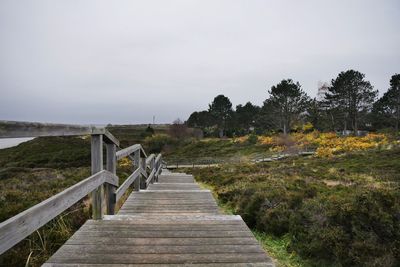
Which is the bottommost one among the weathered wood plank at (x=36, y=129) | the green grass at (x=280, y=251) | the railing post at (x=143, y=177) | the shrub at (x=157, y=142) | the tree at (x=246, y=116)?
the shrub at (x=157, y=142)

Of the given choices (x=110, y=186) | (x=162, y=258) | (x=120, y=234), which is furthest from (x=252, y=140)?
(x=162, y=258)

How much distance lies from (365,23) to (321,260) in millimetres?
45003

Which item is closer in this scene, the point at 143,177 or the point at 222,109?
the point at 143,177

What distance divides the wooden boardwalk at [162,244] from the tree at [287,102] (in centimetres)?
4711

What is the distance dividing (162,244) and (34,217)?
130 cm

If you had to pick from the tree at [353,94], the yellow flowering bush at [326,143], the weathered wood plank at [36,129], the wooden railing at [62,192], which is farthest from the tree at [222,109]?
the weathered wood plank at [36,129]

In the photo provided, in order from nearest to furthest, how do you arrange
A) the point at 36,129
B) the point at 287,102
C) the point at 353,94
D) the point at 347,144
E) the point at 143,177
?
the point at 36,129 → the point at 143,177 → the point at 347,144 → the point at 353,94 → the point at 287,102

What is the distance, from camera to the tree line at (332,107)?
138 feet

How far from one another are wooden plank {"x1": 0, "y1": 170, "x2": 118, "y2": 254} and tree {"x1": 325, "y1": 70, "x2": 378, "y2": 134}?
4514 centimetres

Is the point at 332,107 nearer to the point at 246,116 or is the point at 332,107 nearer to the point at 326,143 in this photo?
the point at 326,143

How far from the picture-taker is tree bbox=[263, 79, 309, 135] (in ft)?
162

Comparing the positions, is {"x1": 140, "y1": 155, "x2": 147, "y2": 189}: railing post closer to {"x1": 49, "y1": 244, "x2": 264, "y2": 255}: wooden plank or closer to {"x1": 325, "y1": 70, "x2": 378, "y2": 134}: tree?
{"x1": 49, "y1": 244, "x2": 264, "y2": 255}: wooden plank

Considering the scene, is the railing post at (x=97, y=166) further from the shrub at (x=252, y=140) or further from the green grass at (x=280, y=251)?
the shrub at (x=252, y=140)

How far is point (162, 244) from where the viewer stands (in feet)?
9.82
